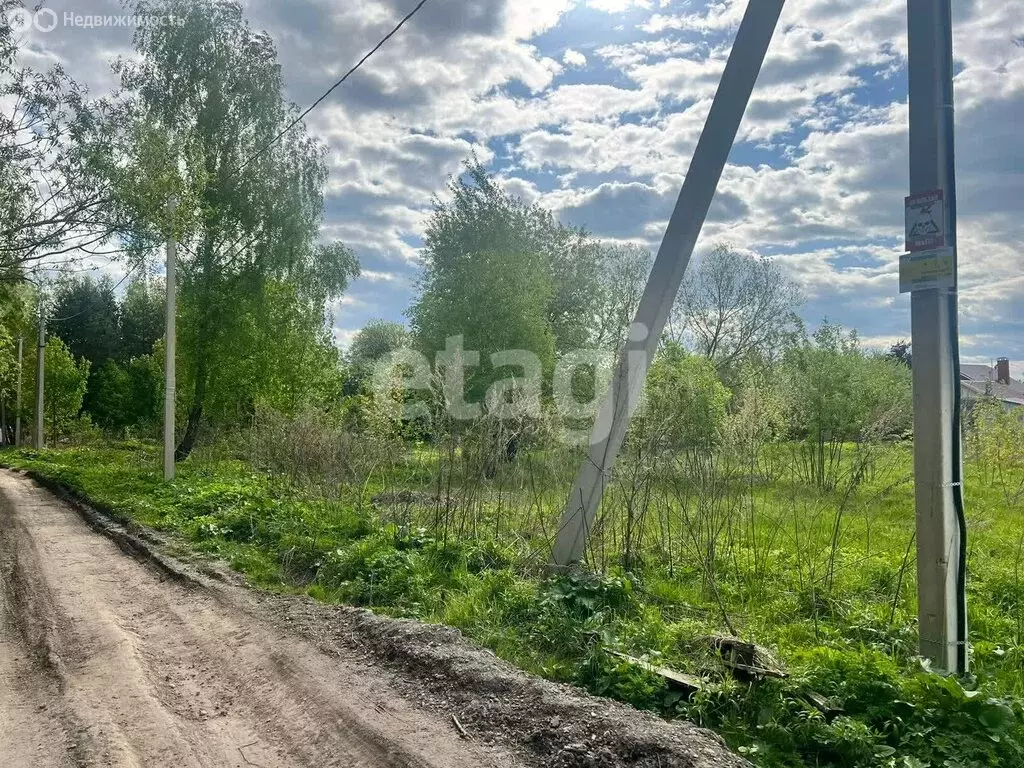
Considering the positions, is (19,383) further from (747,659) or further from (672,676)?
(747,659)

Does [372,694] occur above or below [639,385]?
below

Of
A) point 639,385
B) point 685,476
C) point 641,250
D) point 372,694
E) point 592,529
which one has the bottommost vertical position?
point 372,694

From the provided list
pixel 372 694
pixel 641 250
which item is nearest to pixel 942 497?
pixel 372 694

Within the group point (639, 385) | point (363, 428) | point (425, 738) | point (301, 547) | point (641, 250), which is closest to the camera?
point (425, 738)

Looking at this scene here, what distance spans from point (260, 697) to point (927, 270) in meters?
4.57

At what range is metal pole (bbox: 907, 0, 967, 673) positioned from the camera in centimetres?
367

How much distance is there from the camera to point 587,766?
310 centimetres

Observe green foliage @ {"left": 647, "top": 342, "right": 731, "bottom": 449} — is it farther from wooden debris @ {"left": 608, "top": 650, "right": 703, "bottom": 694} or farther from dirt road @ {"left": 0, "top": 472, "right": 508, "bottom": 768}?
dirt road @ {"left": 0, "top": 472, "right": 508, "bottom": 768}

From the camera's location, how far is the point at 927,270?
3.67 m

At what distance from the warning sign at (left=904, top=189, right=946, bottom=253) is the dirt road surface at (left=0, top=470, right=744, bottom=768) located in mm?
2850

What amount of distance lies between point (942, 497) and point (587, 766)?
2.39m

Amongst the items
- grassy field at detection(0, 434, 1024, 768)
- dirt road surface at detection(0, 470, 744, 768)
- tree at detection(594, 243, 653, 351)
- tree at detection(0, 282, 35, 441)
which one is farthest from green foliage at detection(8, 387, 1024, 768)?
tree at detection(594, 243, 653, 351)

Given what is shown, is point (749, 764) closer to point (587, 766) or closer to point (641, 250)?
point (587, 766)

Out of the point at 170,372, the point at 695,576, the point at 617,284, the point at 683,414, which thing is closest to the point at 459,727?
the point at 695,576
